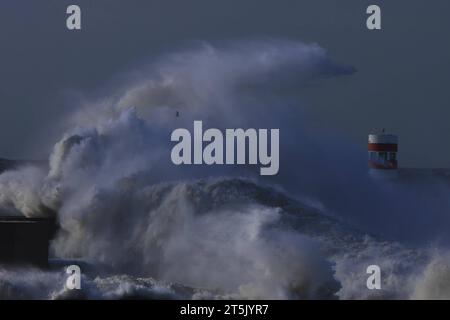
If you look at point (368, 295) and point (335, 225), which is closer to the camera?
point (368, 295)

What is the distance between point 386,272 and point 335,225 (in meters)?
0.95

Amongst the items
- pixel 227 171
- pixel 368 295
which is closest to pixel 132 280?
pixel 227 171

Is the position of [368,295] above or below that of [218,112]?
below

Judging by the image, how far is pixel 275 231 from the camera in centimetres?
1296

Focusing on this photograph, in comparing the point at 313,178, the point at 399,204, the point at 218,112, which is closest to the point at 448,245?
the point at 399,204

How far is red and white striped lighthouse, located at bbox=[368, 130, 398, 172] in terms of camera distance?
12.4 m

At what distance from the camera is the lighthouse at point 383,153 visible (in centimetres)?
1238

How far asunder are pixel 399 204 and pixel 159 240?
2497 mm

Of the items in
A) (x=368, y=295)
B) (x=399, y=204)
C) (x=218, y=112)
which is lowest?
(x=368, y=295)

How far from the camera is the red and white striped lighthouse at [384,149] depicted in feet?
40.6

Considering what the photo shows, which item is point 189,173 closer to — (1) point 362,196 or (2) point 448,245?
(1) point 362,196

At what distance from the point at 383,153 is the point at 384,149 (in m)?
0.08

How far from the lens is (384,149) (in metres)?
12.4

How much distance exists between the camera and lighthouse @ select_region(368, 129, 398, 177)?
12.4 meters
